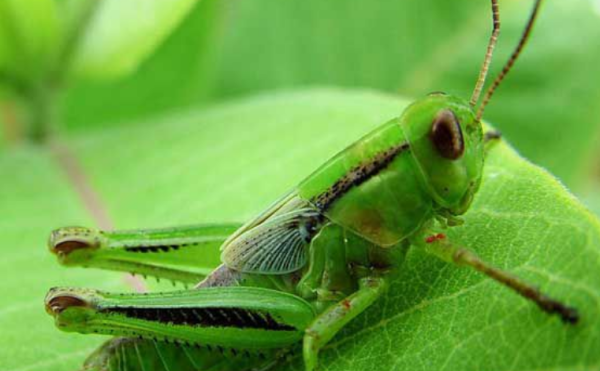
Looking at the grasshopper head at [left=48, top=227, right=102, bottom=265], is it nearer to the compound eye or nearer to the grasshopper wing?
the grasshopper wing

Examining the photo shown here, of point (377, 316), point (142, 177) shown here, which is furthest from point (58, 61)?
point (377, 316)

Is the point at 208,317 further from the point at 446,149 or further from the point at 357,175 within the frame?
the point at 446,149

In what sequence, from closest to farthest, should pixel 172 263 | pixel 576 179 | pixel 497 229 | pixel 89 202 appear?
1. pixel 497 229
2. pixel 172 263
3. pixel 89 202
4. pixel 576 179

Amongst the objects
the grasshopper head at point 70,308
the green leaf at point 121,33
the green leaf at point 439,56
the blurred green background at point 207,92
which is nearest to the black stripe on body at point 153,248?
the blurred green background at point 207,92

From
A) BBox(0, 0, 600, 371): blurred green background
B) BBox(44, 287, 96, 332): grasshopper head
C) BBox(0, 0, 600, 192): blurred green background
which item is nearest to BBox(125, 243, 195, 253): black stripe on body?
BBox(0, 0, 600, 371): blurred green background

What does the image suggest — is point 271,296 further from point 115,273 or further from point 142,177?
point 142,177

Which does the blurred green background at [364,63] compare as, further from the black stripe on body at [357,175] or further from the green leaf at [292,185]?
the black stripe on body at [357,175]
